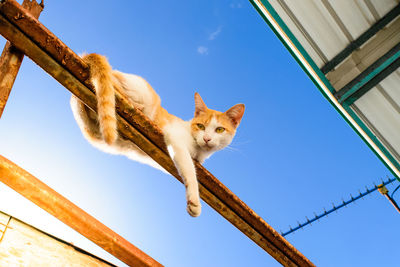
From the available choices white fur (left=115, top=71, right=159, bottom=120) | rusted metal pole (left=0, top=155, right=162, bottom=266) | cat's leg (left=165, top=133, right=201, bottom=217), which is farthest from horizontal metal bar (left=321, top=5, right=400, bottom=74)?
rusted metal pole (left=0, top=155, right=162, bottom=266)

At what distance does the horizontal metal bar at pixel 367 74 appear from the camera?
258cm

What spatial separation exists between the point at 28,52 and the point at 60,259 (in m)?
1.04

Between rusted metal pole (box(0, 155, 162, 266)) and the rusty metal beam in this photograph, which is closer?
the rusty metal beam

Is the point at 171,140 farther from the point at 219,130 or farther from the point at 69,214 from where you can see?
the point at 219,130

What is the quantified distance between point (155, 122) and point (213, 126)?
591mm

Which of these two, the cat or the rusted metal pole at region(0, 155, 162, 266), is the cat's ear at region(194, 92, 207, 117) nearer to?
the cat

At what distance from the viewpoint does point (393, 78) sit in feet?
9.20

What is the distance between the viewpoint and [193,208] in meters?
1.89

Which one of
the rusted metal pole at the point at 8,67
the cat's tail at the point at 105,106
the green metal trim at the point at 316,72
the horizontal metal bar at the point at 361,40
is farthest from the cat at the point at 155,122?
the horizontal metal bar at the point at 361,40

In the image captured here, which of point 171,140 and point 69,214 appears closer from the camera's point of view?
point 69,214

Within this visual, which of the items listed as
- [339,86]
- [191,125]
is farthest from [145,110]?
[339,86]

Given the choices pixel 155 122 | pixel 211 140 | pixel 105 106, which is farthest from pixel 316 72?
pixel 105 106

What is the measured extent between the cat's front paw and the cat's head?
85 cm

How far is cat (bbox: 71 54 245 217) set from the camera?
5.08 ft
